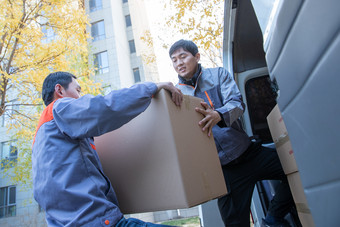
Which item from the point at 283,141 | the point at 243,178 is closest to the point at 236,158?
the point at 243,178

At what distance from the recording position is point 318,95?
721 millimetres

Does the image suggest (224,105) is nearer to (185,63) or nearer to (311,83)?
(185,63)

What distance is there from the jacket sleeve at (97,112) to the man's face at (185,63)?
957 mm

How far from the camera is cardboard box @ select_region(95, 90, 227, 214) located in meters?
1.32

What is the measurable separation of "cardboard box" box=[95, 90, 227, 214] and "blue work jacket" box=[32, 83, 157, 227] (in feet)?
0.44

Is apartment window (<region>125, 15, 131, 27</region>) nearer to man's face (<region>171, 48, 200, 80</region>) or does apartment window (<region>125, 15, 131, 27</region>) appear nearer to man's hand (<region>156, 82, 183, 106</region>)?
man's face (<region>171, 48, 200, 80</region>)

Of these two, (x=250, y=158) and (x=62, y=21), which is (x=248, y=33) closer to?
(x=250, y=158)

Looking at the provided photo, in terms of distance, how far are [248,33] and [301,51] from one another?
6.62ft

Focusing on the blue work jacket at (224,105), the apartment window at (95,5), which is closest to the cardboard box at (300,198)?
the blue work jacket at (224,105)

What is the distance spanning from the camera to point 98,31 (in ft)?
59.1

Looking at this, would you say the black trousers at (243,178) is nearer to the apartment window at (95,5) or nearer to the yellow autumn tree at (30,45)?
the yellow autumn tree at (30,45)

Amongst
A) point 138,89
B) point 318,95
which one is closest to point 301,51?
point 318,95

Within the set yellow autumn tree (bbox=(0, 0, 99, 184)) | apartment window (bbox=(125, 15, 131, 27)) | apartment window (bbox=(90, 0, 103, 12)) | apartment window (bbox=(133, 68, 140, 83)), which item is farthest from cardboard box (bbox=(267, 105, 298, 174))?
apartment window (bbox=(125, 15, 131, 27))

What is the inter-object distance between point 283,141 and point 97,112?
1.21m
